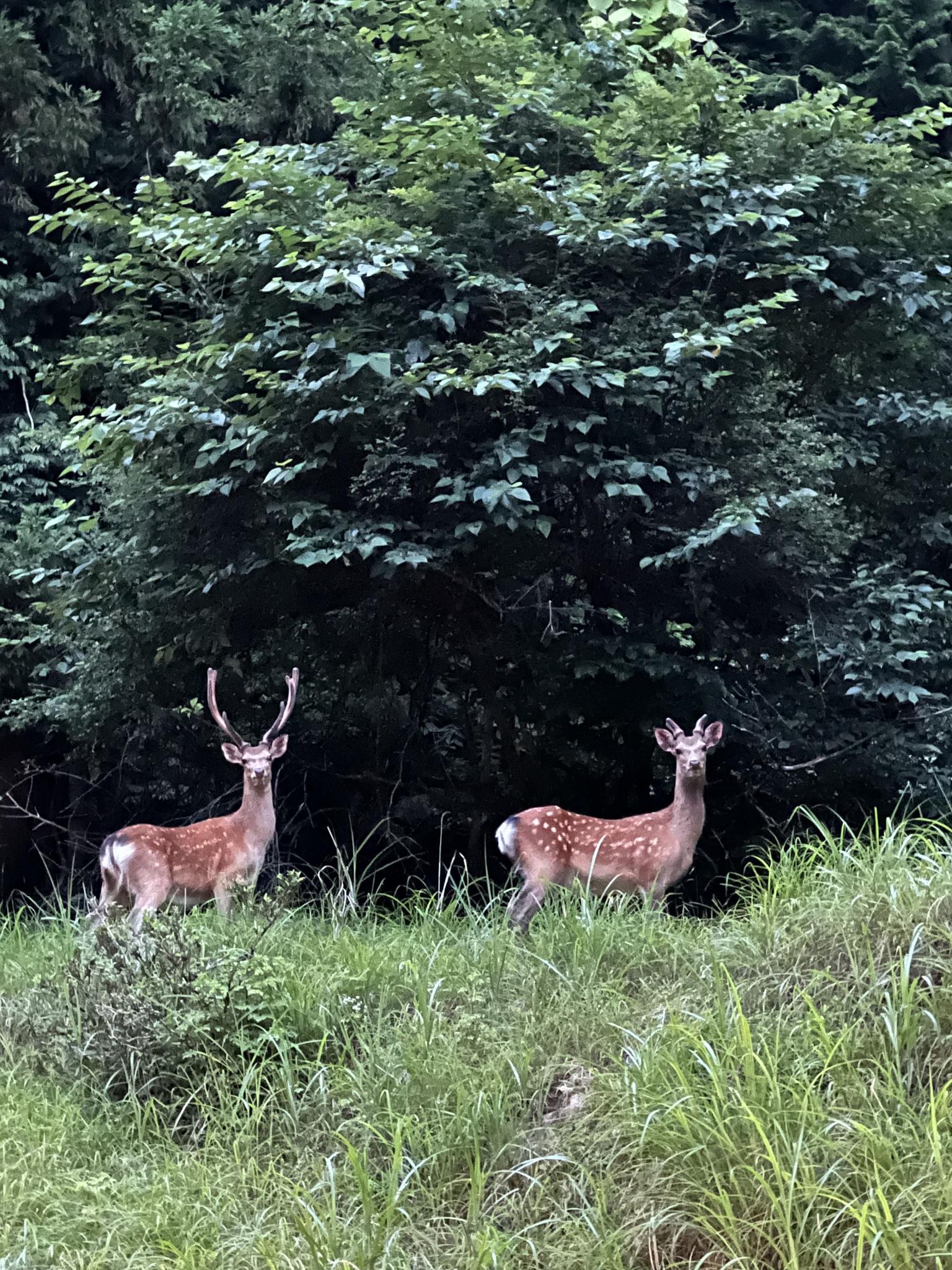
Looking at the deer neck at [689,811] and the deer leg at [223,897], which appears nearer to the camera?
the deer neck at [689,811]

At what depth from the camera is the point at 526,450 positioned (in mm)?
6434

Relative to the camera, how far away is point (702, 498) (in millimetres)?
6965

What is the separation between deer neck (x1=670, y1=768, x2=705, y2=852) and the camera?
606 cm

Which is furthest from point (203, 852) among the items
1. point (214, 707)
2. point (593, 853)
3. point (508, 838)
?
point (593, 853)

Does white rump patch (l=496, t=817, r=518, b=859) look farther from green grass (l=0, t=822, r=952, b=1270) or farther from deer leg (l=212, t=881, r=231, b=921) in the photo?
deer leg (l=212, t=881, r=231, b=921)

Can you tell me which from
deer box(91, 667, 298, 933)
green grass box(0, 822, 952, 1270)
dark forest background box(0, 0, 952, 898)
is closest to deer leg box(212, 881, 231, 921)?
deer box(91, 667, 298, 933)

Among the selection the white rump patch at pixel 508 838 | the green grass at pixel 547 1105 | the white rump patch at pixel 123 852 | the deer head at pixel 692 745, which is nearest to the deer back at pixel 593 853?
the white rump patch at pixel 508 838

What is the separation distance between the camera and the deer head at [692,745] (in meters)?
6.05

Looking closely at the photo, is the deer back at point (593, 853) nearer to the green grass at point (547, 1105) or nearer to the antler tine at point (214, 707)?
the green grass at point (547, 1105)

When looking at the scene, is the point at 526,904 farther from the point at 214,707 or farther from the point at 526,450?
the point at 526,450

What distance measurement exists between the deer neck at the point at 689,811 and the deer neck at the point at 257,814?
6.46ft

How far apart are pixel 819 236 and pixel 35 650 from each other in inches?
209

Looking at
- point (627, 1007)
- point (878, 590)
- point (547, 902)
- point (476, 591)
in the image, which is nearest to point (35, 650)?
point (476, 591)

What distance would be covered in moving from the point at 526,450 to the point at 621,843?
1.83 m
